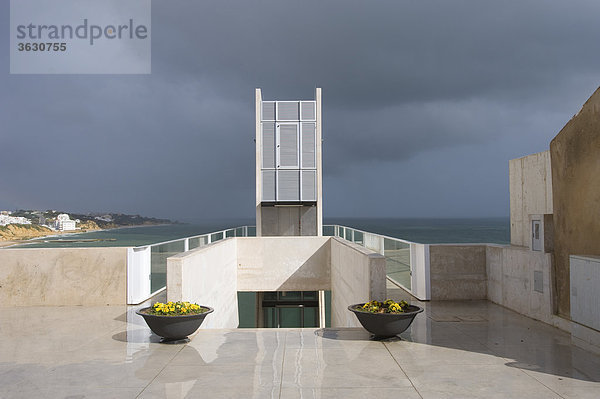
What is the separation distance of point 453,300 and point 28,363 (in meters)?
9.21

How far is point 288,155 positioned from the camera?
24875 millimetres

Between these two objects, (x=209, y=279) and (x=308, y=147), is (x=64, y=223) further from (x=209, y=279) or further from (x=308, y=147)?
(x=209, y=279)

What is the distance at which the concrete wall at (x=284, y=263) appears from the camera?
20.0m

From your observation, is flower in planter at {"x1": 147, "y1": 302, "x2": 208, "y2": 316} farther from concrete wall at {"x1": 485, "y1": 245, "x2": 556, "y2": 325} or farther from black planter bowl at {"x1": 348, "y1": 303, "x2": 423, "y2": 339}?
concrete wall at {"x1": 485, "y1": 245, "x2": 556, "y2": 325}

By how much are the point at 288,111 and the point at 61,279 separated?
15.4m

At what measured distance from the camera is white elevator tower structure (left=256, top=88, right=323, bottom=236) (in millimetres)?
24719

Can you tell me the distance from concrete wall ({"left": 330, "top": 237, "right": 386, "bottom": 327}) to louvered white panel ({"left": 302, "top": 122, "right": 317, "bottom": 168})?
6400mm

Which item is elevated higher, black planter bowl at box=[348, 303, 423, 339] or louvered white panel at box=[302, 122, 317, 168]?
louvered white panel at box=[302, 122, 317, 168]

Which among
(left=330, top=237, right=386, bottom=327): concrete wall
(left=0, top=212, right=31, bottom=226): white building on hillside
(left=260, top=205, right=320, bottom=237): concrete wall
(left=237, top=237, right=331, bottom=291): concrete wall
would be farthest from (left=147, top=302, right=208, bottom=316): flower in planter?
(left=0, top=212, right=31, bottom=226): white building on hillside

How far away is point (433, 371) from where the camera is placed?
21.2 feet

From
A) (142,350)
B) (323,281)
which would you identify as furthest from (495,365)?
(323,281)

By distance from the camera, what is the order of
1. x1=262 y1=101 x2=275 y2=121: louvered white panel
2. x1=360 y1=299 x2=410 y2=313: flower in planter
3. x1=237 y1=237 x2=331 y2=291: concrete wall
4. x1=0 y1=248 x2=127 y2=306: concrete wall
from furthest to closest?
x1=262 y1=101 x2=275 y2=121: louvered white panel, x1=237 y1=237 x2=331 y2=291: concrete wall, x1=0 y1=248 x2=127 y2=306: concrete wall, x1=360 y1=299 x2=410 y2=313: flower in planter

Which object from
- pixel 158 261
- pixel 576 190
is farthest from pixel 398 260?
pixel 158 261

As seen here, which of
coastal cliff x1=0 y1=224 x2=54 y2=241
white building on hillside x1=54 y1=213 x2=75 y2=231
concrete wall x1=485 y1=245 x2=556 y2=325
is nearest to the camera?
concrete wall x1=485 y1=245 x2=556 y2=325
